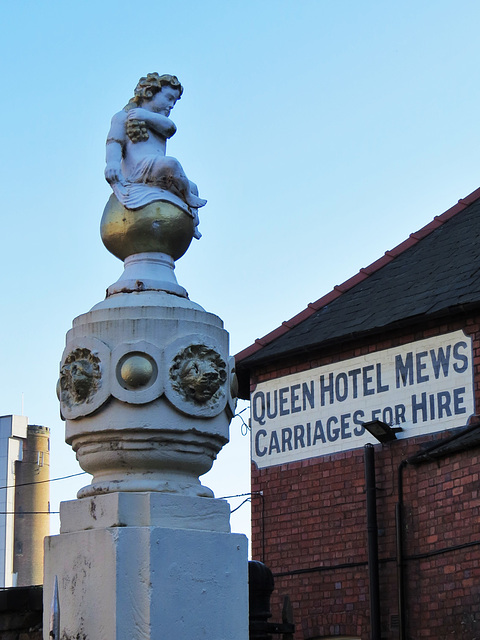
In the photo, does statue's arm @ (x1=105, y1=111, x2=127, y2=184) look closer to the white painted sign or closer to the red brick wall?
the red brick wall

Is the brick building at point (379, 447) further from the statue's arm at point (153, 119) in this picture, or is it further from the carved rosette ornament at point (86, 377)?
the carved rosette ornament at point (86, 377)

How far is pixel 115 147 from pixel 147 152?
6.2 inches

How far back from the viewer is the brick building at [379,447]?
13266 millimetres

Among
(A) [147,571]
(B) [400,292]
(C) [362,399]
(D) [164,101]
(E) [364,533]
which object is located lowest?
(A) [147,571]

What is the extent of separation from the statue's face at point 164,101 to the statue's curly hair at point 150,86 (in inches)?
0.7

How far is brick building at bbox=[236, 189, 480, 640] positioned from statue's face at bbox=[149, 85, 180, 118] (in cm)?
739

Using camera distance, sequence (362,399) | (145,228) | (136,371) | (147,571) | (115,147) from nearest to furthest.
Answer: (147,571)
(136,371)
(145,228)
(115,147)
(362,399)

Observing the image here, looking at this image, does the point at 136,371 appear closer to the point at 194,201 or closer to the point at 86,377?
the point at 86,377

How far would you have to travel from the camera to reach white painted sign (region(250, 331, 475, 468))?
14312 millimetres

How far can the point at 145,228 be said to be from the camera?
5.48 meters

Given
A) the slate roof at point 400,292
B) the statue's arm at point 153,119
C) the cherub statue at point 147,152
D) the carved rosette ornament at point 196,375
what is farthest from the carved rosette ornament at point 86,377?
the slate roof at point 400,292

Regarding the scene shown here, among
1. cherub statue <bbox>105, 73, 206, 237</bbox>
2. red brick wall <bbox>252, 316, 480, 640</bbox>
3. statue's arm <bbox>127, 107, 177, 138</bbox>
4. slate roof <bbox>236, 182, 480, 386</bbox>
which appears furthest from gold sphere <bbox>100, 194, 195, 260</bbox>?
slate roof <bbox>236, 182, 480, 386</bbox>

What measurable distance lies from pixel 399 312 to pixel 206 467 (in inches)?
393

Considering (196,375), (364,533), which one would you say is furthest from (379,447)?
(196,375)
